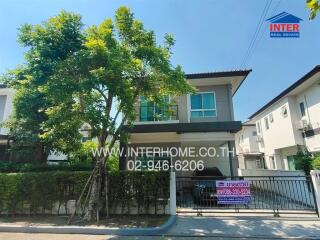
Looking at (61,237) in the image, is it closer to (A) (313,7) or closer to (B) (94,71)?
(B) (94,71)

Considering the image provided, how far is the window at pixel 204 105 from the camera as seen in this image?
13.5 meters

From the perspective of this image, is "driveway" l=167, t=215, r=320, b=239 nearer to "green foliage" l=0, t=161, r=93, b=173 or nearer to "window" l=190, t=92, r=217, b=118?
"green foliage" l=0, t=161, r=93, b=173

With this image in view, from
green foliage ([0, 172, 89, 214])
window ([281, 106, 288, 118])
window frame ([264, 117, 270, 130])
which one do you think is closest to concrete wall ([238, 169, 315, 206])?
window ([281, 106, 288, 118])

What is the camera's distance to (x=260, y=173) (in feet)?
53.6

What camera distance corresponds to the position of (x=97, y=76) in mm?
7762

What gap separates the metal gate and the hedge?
1.29 metres

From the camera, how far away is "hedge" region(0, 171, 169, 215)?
28.5 feet

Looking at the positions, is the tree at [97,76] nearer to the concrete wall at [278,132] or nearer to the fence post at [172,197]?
the fence post at [172,197]

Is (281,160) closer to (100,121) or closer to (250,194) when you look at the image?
(250,194)

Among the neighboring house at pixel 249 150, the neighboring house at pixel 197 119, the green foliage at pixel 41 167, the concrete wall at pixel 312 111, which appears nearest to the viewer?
the green foliage at pixel 41 167

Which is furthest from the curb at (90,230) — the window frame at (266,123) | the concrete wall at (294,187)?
the window frame at (266,123)

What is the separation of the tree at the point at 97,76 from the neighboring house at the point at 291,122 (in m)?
9.44

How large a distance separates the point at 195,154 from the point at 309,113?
318 inches

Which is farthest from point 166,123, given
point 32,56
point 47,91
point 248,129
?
point 248,129
